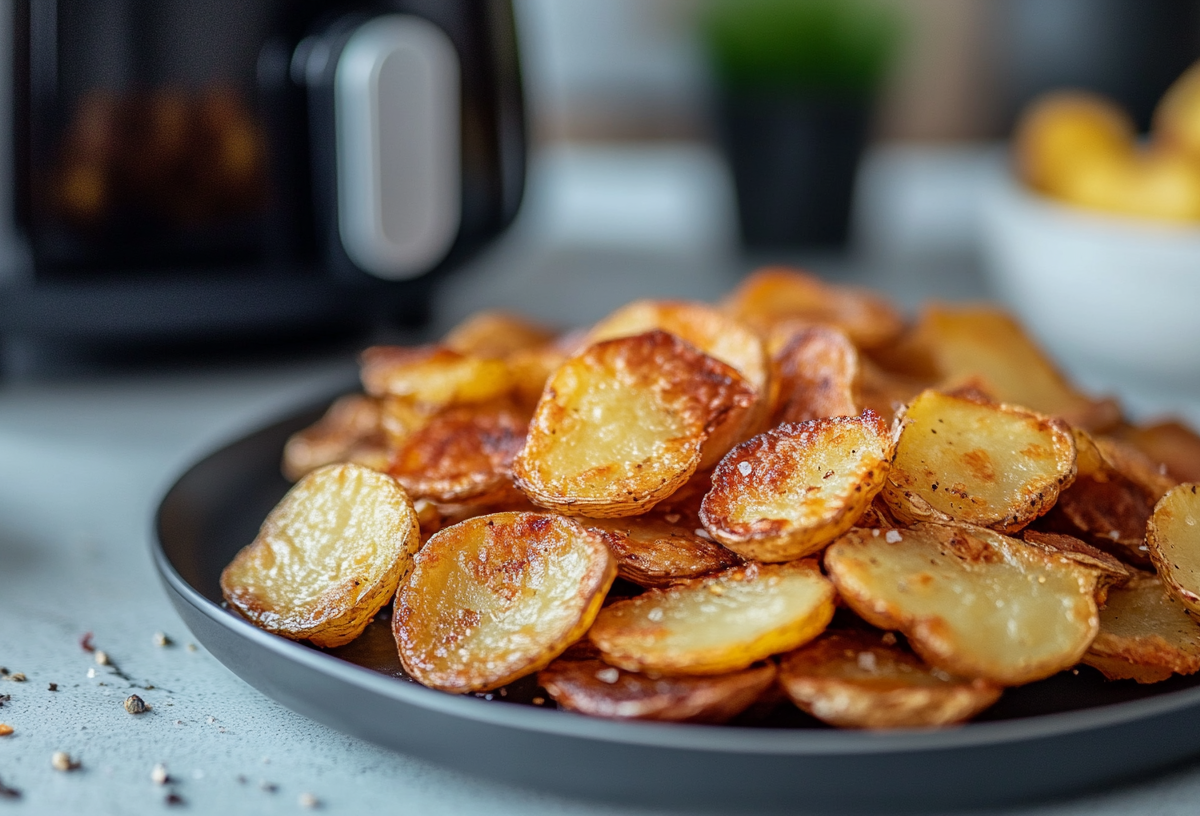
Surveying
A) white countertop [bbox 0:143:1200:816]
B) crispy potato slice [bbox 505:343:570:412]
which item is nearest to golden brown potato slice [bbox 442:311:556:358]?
crispy potato slice [bbox 505:343:570:412]

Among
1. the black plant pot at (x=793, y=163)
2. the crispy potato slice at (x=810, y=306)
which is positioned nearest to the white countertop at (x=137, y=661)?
the crispy potato slice at (x=810, y=306)

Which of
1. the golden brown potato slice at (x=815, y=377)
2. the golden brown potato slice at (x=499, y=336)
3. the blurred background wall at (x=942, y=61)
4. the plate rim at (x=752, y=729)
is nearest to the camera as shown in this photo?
the plate rim at (x=752, y=729)

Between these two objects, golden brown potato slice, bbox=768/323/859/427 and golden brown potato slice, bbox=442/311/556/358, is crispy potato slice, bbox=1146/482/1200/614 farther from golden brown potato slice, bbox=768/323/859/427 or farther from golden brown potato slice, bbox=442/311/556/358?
golden brown potato slice, bbox=442/311/556/358

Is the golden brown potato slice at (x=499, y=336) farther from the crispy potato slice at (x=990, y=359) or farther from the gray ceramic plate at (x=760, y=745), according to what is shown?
the gray ceramic plate at (x=760, y=745)

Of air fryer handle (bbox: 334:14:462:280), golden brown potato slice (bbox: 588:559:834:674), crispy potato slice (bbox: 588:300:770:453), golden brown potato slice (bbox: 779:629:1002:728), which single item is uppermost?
air fryer handle (bbox: 334:14:462:280)

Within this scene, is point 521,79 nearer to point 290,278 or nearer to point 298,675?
point 290,278

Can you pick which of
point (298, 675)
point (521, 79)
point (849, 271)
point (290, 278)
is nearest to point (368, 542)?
point (298, 675)

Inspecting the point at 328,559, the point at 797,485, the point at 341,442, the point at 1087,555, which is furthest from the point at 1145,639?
the point at 341,442
